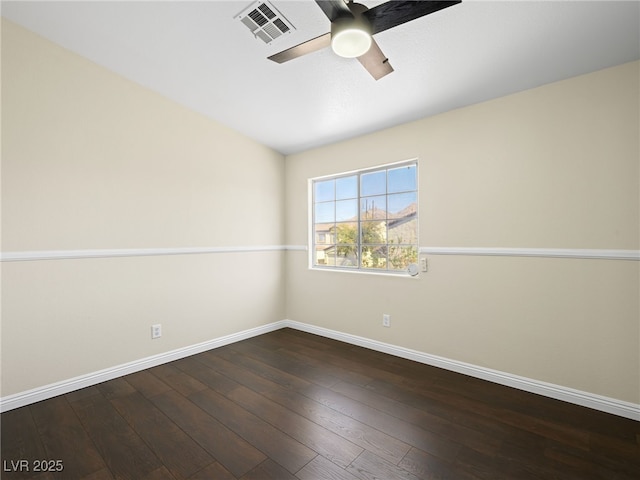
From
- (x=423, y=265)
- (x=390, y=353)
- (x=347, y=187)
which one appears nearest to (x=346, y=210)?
(x=347, y=187)

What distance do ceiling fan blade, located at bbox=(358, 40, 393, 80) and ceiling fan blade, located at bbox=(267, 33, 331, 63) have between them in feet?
0.70

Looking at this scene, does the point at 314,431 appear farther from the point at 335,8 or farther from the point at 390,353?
the point at 335,8

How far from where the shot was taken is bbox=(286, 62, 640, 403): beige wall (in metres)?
2.01

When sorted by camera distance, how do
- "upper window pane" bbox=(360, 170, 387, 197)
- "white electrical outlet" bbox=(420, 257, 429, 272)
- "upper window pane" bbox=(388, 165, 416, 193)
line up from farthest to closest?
"upper window pane" bbox=(360, 170, 387, 197) → "upper window pane" bbox=(388, 165, 416, 193) → "white electrical outlet" bbox=(420, 257, 429, 272)

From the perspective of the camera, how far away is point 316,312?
376 centimetres

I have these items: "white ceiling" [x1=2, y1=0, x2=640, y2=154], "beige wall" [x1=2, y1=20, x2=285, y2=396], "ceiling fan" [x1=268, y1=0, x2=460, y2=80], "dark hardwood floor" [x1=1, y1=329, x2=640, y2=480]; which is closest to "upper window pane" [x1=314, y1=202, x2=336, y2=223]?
"beige wall" [x1=2, y1=20, x2=285, y2=396]

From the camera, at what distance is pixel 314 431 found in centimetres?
188

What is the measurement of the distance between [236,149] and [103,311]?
6.99 ft

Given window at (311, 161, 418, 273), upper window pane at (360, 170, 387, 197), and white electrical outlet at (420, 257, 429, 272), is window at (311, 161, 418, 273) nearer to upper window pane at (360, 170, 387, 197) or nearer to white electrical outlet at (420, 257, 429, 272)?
upper window pane at (360, 170, 387, 197)

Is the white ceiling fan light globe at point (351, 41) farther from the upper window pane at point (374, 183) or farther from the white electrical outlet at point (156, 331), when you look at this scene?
the white electrical outlet at point (156, 331)

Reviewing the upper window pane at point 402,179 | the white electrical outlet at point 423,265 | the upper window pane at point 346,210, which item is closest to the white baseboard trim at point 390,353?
the white electrical outlet at point 423,265

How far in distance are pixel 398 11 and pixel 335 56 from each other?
37.7 inches

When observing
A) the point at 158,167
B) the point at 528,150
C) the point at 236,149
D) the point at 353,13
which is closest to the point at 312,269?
the point at 236,149

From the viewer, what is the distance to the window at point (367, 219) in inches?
122
